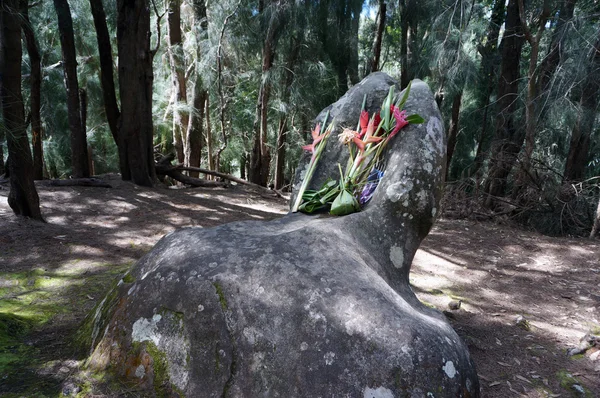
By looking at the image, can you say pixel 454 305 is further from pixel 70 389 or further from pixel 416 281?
pixel 70 389

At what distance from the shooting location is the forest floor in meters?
2.38

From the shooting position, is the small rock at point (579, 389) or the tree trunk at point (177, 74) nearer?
the small rock at point (579, 389)

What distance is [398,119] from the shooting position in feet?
9.05

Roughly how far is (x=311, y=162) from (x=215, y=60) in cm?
954

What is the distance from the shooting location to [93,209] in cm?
631

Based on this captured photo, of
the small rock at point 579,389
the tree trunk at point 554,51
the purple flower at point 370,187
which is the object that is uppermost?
the tree trunk at point 554,51

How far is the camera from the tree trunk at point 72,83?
7.49m

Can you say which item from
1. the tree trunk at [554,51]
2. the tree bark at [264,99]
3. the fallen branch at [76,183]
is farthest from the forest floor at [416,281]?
the tree bark at [264,99]

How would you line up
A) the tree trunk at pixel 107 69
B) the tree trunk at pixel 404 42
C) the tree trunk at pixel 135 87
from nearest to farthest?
1. the tree trunk at pixel 135 87
2. the tree trunk at pixel 107 69
3. the tree trunk at pixel 404 42

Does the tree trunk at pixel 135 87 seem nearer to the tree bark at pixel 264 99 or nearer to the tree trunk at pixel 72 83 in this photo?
the tree trunk at pixel 72 83

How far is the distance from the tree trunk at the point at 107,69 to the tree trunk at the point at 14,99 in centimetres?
322

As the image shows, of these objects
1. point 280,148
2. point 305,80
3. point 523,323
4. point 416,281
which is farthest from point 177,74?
point 523,323

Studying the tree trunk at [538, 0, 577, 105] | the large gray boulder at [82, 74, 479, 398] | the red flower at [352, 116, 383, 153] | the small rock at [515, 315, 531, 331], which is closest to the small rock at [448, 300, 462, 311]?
the small rock at [515, 315, 531, 331]

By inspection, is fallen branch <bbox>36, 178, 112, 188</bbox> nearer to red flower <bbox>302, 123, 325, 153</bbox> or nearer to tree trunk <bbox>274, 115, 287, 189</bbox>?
red flower <bbox>302, 123, 325, 153</bbox>
